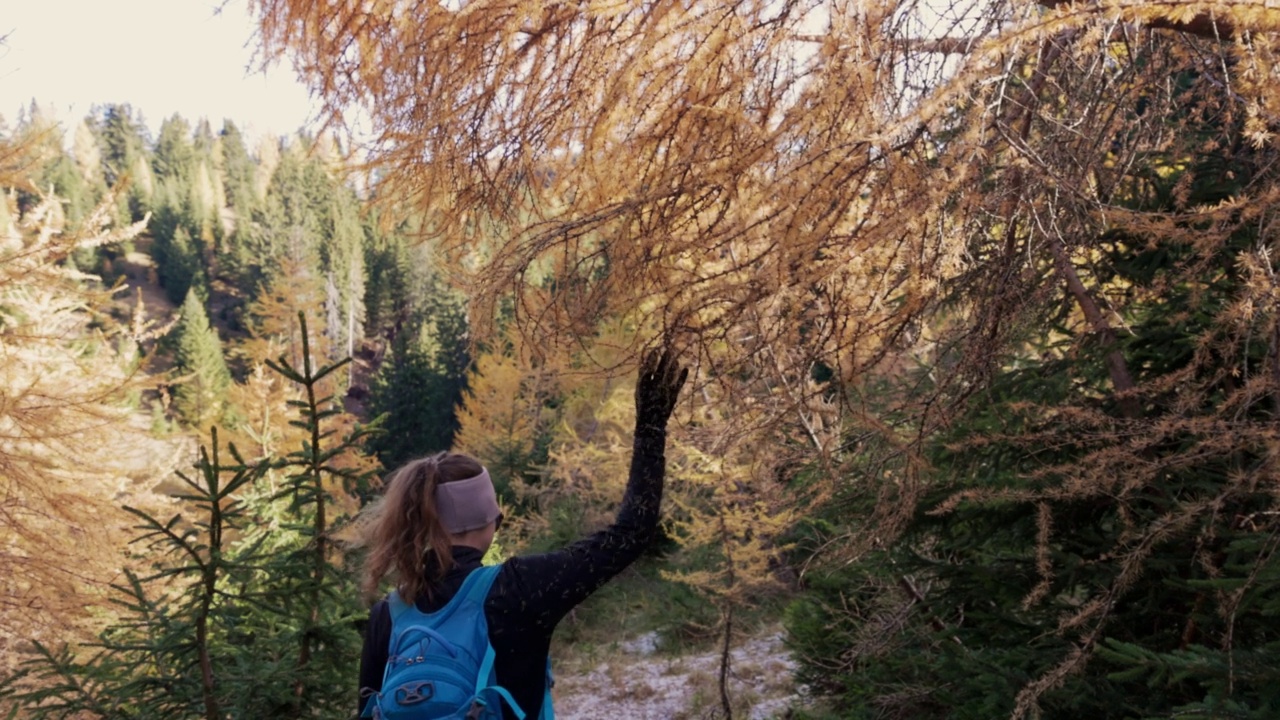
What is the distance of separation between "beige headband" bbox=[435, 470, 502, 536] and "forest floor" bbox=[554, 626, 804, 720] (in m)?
8.46

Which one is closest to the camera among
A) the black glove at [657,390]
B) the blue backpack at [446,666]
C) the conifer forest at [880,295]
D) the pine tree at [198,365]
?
the blue backpack at [446,666]

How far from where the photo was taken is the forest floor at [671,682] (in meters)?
10.9

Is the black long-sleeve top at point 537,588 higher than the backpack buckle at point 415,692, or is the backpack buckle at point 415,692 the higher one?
→ the black long-sleeve top at point 537,588

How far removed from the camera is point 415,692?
5.76 ft

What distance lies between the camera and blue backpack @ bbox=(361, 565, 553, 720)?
1753 mm

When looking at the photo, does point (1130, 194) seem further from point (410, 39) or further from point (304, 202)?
point (304, 202)

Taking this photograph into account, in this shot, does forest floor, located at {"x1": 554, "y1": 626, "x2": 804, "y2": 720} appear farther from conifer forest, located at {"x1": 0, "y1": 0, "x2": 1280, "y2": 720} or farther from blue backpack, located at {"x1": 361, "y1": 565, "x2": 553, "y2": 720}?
blue backpack, located at {"x1": 361, "y1": 565, "x2": 553, "y2": 720}

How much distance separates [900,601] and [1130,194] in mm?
3293

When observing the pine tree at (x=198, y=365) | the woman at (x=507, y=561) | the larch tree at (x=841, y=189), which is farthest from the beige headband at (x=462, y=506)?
the pine tree at (x=198, y=365)

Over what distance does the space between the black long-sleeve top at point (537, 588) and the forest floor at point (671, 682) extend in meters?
8.40

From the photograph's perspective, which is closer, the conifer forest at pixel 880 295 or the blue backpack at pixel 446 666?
the blue backpack at pixel 446 666

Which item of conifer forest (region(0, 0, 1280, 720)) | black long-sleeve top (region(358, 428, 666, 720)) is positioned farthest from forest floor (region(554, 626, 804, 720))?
black long-sleeve top (region(358, 428, 666, 720))

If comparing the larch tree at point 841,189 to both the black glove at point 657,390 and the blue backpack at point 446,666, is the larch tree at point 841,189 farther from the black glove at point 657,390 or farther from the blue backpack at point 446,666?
the blue backpack at point 446,666

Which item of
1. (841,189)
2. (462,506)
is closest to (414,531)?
(462,506)
